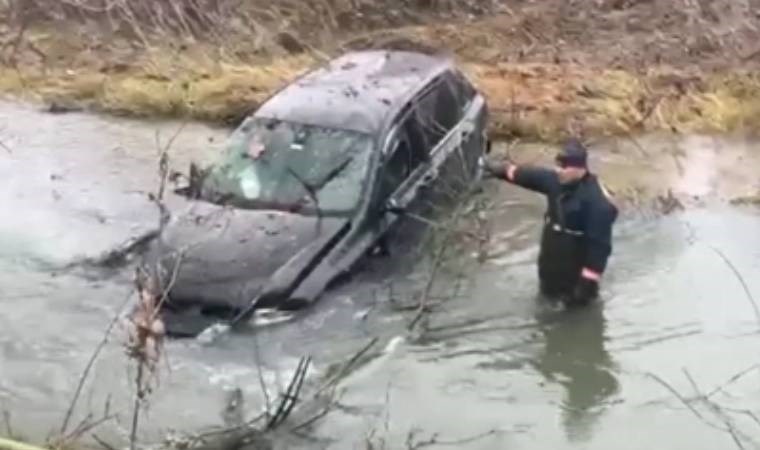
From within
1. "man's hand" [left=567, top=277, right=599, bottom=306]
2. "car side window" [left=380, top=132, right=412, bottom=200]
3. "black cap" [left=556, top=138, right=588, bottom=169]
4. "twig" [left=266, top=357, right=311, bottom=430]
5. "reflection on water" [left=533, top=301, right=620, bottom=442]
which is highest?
"black cap" [left=556, top=138, right=588, bottom=169]

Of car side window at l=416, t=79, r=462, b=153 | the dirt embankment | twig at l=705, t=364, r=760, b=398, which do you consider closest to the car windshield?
car side window at l=416, t=79, r=462, b=153

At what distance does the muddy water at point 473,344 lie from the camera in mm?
9859

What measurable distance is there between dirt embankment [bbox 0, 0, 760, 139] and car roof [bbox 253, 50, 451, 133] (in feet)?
7.05

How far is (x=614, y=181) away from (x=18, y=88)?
7.69 meters

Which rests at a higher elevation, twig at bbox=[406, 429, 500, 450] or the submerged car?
the submerged car

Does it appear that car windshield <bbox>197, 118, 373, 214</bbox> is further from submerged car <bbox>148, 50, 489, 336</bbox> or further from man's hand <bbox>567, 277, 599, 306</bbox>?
man's hand <bbox>567, 277, 599, 306</bbox>

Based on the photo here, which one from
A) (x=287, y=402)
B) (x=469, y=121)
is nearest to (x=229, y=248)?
(x=287, y=402)

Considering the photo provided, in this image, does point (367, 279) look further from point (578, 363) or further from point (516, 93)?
point (516, 93)

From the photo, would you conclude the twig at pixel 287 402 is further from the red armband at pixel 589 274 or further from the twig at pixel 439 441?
the red armband at pixel 589 274

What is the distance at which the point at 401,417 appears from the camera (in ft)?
32.3

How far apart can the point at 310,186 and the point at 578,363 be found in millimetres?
2411

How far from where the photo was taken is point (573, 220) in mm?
11047

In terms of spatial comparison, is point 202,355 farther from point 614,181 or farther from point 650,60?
point 650,60

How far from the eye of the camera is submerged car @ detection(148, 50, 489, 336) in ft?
34.1
